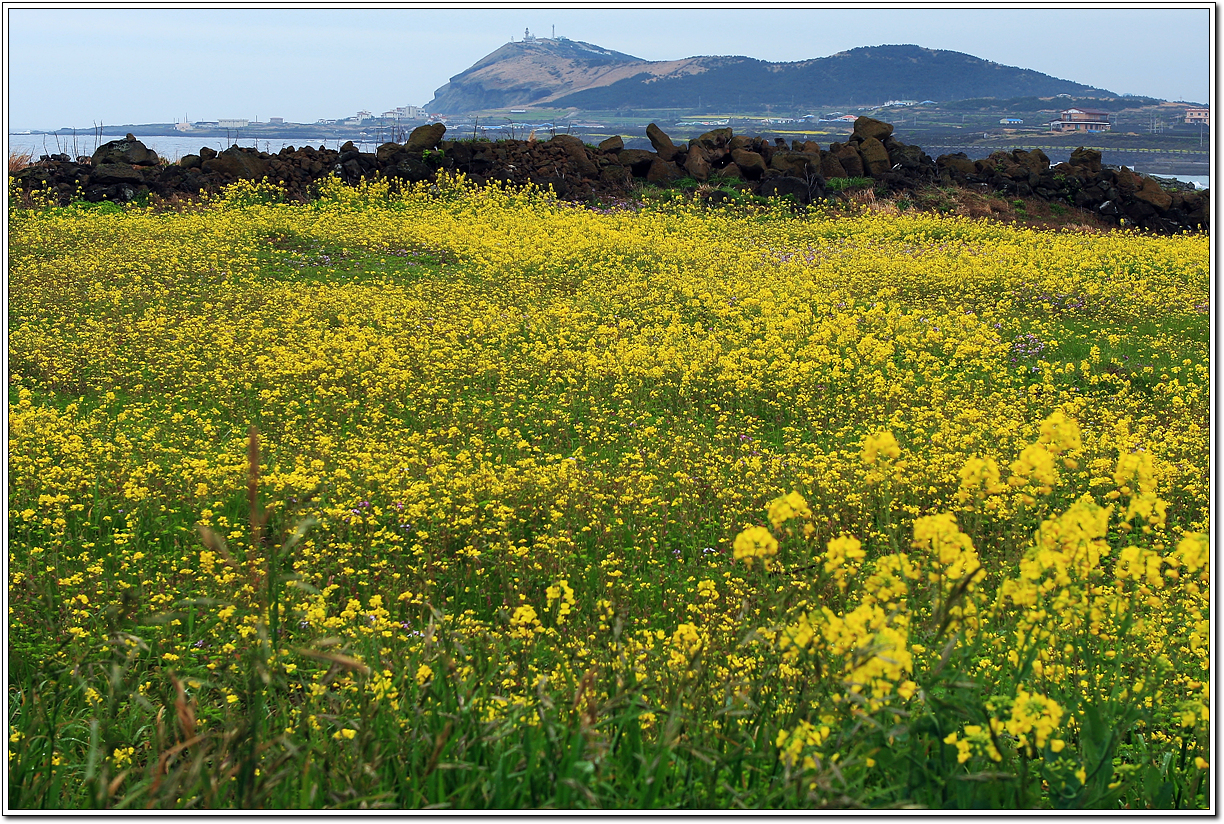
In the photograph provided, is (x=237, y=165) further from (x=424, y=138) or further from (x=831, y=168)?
(x=831, y=168)

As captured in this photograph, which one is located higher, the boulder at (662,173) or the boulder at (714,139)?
the boulder at (714,139)

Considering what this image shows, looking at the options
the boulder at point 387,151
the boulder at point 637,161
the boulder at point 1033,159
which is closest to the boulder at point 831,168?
the boulder at point 637,161

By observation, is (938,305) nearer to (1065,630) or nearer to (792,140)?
(1065,630)

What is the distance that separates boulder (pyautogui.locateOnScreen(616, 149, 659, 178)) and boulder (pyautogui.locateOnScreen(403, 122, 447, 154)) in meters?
5.03

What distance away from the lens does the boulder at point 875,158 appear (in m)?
25.7

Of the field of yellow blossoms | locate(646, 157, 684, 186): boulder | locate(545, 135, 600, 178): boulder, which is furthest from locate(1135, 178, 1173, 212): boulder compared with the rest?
locate(545, 135, 600, 178): boulder

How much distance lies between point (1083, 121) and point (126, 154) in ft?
152

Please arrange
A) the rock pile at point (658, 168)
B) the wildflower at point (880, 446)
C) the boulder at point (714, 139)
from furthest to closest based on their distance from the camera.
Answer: the boulder at point (714, 139), the rock pile at point (658, 168), the wildflower at point (880, 446)

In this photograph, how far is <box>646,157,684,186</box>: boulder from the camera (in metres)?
24.5

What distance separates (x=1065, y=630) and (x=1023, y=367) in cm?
654

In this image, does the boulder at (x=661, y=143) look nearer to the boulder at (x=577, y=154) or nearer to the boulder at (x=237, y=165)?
the boulder at (x=577, y=154)

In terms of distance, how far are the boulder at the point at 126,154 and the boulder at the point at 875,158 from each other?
62.6 feet

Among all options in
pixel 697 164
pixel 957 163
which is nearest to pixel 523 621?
pixel 697 164

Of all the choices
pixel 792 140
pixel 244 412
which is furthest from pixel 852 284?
pixel 792 140
